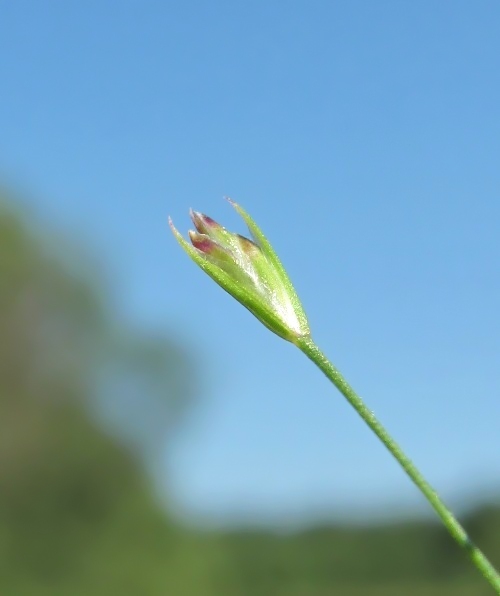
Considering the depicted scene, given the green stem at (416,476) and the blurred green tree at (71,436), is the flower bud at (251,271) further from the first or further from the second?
the blurred green tree at (71,436)

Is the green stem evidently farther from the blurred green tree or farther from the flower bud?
the blurred green tree

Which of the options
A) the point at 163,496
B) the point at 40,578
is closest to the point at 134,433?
the point at 163,496

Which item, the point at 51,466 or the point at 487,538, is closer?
the point at 487,538

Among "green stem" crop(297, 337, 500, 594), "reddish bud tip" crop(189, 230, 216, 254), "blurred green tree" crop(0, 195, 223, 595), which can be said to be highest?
"blurred green tree" crop(0, 195, 223, 595)

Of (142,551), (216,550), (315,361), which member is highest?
(216,550)

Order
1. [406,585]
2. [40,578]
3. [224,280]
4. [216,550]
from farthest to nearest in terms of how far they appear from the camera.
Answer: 1. [216,550]
2. [406,585]
3. [40,578]
4. [224,280]

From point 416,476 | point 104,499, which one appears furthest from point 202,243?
point 104,499

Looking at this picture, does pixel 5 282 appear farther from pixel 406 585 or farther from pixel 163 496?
pixel 406 585

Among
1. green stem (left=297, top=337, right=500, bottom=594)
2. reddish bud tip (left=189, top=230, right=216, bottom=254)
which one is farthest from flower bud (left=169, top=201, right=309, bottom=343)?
green stem (left=297, top=337, right=500, bottom=594)
